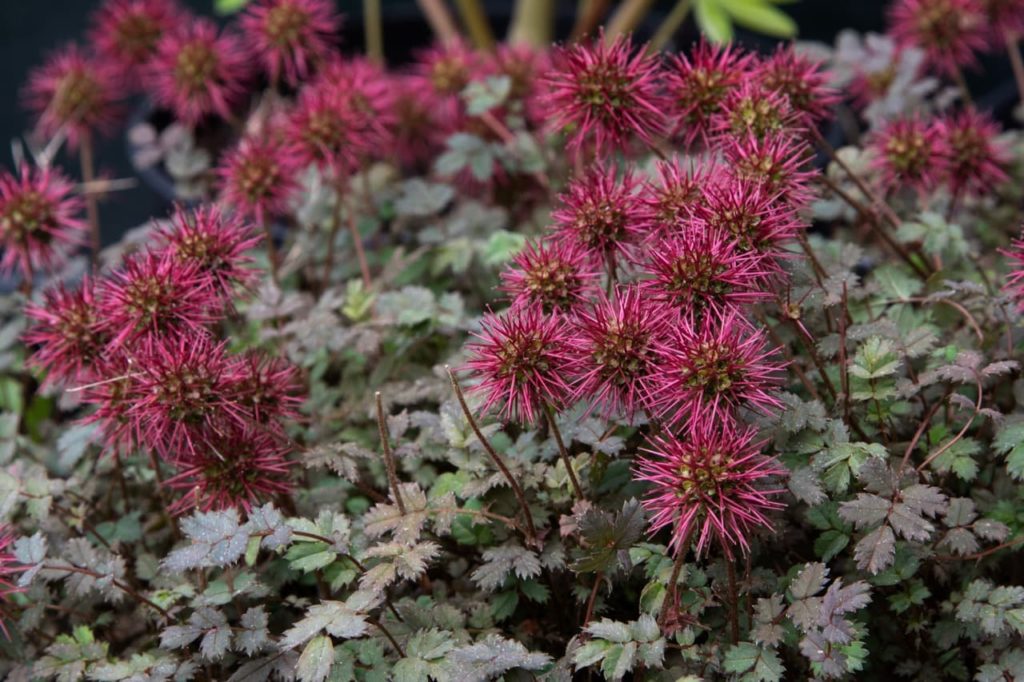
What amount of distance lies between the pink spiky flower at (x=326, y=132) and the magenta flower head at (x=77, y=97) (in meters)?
0.39

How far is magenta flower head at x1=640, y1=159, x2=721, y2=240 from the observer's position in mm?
1021

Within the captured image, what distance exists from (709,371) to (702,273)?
0.09 meters

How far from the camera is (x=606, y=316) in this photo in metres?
0.95

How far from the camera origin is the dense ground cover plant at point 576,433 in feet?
3.12

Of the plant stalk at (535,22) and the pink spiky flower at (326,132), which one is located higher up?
the pink spiky flower at (326,132)

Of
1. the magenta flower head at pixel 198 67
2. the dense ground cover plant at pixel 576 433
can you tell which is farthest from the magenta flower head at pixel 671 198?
the magenta flower head at pixel 198 67

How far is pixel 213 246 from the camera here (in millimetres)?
1137

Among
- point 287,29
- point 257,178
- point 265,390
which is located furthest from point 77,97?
point 265,390

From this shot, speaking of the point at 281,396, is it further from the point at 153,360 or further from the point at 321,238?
the point at 321,238

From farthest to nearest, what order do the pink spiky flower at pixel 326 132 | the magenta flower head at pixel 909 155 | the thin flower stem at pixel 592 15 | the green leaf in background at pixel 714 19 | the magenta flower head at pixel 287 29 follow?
1. the thin flower stem at pixel 592 15
2. the green leaf in background at pixel 714 19
3. the magenta flower head at pixel 287 29
4. the pink spiky flower at pixel 326 132
5. the magenta flower head at pixel 909 155

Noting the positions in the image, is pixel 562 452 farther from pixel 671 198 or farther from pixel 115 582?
pixel 115 582

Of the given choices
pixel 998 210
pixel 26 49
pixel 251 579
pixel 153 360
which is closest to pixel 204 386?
pixel 153 360

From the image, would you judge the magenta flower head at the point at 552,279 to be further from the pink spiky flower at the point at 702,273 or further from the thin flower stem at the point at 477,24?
the thin flower stem at the point at 477,24

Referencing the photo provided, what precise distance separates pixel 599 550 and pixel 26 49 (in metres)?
2.18
